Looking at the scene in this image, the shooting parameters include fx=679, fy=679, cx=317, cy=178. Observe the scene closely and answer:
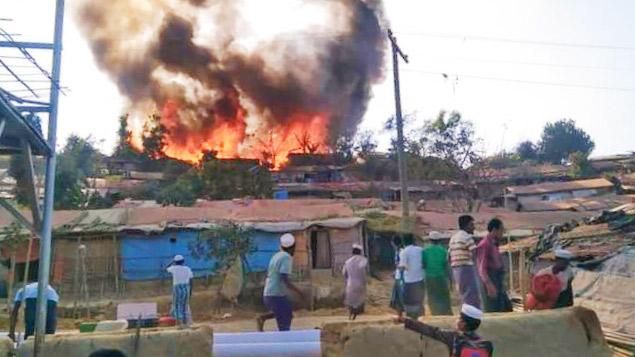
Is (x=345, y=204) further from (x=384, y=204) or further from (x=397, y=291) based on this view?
(x=397, y=291)

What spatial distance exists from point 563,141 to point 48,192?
2250 inches

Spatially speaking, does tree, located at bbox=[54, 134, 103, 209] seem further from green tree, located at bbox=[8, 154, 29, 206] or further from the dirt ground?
green tree, located at bbox=[8, 154, 29, 206]

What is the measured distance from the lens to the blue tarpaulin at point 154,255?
66.9 ft

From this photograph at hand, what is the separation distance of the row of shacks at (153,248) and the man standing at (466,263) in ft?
40.7

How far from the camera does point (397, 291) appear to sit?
9.16 m

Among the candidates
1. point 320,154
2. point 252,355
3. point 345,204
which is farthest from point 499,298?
point 320,154

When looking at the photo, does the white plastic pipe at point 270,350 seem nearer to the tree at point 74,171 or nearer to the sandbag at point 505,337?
the sandbag at point 505,337

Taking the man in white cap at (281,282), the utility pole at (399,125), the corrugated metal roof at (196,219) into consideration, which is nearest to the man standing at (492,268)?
the man in white cap at (281,282)

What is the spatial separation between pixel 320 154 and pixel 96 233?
21.4 meters

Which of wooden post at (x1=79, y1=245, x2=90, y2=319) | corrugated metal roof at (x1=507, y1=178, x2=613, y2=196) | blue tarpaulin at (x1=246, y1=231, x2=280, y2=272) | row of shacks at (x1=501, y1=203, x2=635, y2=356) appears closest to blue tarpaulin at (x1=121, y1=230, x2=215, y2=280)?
wooden post at (x1=79, y1=245, x2=90, y2=319)

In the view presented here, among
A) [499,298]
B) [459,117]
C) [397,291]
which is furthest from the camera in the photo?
[459,117]

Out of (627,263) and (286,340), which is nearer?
(286,340)

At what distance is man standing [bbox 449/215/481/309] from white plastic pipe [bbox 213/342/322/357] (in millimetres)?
1956

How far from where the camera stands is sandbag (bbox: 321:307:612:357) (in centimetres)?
583
